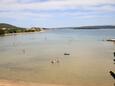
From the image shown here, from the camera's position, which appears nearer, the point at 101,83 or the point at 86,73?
the point at 101,83

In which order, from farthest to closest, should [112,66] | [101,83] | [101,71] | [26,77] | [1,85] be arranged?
[112,66]
[101,71]
[26,77]
[101,83]
[1,85]

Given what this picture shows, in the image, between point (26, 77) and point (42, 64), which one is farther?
point (42, 64)

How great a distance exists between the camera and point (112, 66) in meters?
40.9

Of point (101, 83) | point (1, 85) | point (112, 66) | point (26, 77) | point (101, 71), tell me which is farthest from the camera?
point (112, 66)

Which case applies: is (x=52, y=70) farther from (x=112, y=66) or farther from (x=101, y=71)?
(x=112, y=66)

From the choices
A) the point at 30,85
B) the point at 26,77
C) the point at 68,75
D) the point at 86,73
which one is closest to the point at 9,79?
the point at 26,77

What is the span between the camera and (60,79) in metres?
31.9

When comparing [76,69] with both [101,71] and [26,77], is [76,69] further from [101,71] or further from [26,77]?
[26,77]

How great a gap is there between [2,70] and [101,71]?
12.8 metres

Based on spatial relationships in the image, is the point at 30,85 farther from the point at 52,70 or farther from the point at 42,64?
the point at 42,64

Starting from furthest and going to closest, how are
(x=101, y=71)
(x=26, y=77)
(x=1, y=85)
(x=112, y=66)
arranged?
(x=112, y=66), (x=101, y=71), (x=26, y=77), (x=1, y=85)

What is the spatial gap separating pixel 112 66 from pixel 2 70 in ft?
50.1

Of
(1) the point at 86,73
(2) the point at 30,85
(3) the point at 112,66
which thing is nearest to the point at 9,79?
(2) the point at 30,85

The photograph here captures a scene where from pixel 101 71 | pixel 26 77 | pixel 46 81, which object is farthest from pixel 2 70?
pixel 101 71
